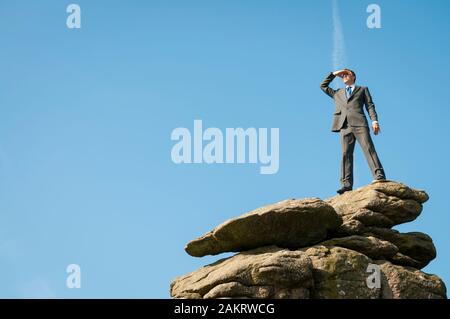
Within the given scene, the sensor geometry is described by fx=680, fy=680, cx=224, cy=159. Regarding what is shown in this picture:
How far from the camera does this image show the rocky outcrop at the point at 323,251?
22.9 m

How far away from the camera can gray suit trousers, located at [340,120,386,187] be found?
27.6 m

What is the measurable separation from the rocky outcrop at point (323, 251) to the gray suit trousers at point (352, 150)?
35.4 inches

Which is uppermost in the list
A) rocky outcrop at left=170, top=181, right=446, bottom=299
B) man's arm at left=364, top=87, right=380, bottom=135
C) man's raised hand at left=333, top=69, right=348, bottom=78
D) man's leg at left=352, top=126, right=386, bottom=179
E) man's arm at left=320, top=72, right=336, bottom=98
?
man's raised hand at left=333, top=69, right=348, bottom=78

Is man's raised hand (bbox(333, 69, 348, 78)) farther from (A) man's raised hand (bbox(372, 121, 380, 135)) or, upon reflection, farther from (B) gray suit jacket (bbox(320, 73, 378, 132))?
(A) man's raised hand (bbox(372, 121, 380, 135))

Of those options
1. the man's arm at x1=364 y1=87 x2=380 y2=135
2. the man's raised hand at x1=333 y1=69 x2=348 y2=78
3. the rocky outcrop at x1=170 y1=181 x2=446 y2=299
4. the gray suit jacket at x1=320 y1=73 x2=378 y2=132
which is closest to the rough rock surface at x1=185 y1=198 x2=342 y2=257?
the rocky outcrop at x1=170 y1=181 x2=446 y2=299

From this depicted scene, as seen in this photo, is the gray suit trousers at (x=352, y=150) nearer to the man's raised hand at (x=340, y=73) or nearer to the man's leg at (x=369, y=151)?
the man's leg at (x=369, y=151)

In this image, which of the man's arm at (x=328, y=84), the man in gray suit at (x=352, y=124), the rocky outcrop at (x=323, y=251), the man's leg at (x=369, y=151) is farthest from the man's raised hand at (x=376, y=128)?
the man's arm at (x=328, y=84)

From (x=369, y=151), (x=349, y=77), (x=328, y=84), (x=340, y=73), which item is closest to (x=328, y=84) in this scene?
(x=328, y=84)

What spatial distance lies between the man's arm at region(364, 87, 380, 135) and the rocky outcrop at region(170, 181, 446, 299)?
237 centimetres

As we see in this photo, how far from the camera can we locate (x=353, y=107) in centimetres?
2856

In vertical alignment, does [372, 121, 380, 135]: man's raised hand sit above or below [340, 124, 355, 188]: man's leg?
above
